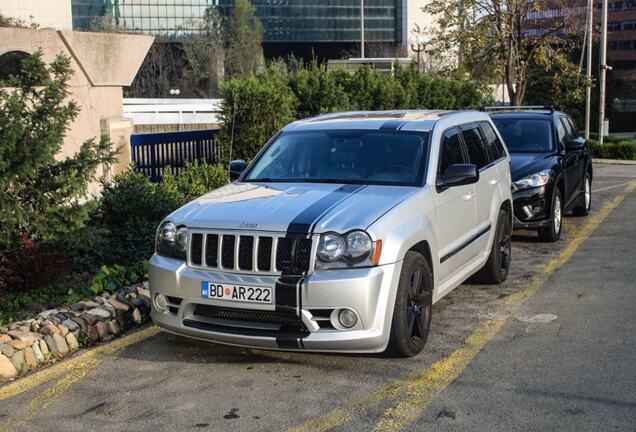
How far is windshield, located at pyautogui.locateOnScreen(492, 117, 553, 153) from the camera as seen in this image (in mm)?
11711

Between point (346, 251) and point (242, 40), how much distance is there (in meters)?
68.8

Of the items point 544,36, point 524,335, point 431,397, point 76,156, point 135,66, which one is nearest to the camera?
point 431,397

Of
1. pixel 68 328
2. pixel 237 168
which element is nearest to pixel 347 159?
pixel 237 168

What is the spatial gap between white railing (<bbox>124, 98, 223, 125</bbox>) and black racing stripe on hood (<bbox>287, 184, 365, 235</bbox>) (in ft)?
79.8

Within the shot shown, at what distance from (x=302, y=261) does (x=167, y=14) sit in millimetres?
89748

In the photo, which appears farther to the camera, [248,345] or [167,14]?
[167,14]

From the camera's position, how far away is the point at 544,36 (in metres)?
25.5

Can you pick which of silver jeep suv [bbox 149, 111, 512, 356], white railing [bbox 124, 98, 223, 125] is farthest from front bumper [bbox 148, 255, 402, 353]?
white railing [bbox 124, 98, 223, 125]

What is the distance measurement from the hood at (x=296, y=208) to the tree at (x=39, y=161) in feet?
4.05

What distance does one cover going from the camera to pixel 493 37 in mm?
25094

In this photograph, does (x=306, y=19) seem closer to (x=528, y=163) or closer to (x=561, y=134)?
(x=561, y=134)

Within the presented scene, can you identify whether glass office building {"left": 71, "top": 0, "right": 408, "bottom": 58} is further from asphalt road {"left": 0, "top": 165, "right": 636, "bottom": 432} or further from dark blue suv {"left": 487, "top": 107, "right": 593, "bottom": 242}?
asphalt road {"left": 0, "top": 165, "right": 636, "bottom": 432}

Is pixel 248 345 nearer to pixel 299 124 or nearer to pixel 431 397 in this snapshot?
pixel 431 397

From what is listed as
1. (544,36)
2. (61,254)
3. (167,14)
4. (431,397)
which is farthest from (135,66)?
(167,14)
